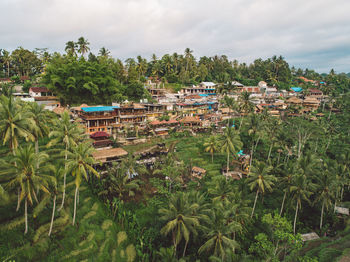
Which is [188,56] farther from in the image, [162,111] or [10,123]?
[10,123]

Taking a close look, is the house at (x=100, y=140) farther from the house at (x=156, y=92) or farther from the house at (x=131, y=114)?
the house at (x=156, y=92)

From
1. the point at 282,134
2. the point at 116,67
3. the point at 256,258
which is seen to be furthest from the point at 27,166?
the point at 116,67

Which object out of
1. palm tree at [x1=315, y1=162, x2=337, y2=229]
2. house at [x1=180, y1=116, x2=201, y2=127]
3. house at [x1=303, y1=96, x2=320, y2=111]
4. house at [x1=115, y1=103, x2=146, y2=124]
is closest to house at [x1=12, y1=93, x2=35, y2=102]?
house at [x1=115, y1=103, x2=146, y2=124]

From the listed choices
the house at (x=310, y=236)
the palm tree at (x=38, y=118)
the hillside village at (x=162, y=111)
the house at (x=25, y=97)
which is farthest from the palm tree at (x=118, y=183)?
the house at (x=25, y=97)

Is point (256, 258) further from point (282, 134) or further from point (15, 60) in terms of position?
point (15, 60)

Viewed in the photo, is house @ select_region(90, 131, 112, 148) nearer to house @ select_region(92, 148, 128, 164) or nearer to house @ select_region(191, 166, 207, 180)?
house @ select_region(92, 148, 128, 164)

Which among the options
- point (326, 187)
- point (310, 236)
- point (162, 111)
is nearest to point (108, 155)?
point (162, 111)

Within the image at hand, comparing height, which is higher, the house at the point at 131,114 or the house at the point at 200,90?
the house at the point at 200,90

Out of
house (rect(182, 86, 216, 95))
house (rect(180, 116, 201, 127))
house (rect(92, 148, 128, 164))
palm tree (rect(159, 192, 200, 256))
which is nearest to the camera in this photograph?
palm tree (rect(159, 192, 200, 256))

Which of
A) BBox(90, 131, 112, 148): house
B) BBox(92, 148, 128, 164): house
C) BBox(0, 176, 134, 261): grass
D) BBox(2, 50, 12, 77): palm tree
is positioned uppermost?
BBox(2, 50, 12, 77): palm tree
